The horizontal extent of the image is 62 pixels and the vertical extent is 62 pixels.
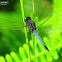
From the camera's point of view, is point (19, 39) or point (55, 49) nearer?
point (55, 49)

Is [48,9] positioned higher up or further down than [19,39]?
higher up

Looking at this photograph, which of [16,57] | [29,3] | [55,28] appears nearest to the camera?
[16,57]

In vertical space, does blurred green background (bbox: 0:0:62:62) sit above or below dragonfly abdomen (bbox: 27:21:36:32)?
below

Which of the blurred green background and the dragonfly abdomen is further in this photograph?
the blurred green background

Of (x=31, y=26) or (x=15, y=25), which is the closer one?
(x=31, y=26)

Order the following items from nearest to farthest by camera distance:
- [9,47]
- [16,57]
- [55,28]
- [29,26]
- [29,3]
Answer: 1. [29,26]
2. [16,57]
3. [9,47]
4. [55,28]
5. [29,3]

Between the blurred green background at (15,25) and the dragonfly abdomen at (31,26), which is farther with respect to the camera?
the blurred green background at (15,25)

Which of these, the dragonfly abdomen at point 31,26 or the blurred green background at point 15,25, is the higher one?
the dragonfly abdomen at point 31,26

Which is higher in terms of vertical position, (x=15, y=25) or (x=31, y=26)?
(x=31, y=26)

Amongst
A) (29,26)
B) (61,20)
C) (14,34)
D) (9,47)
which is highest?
Result: (29,26)

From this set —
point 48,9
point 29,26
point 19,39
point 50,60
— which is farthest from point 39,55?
point 48,9

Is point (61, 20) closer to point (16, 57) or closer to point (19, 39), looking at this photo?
point (19, 39)
